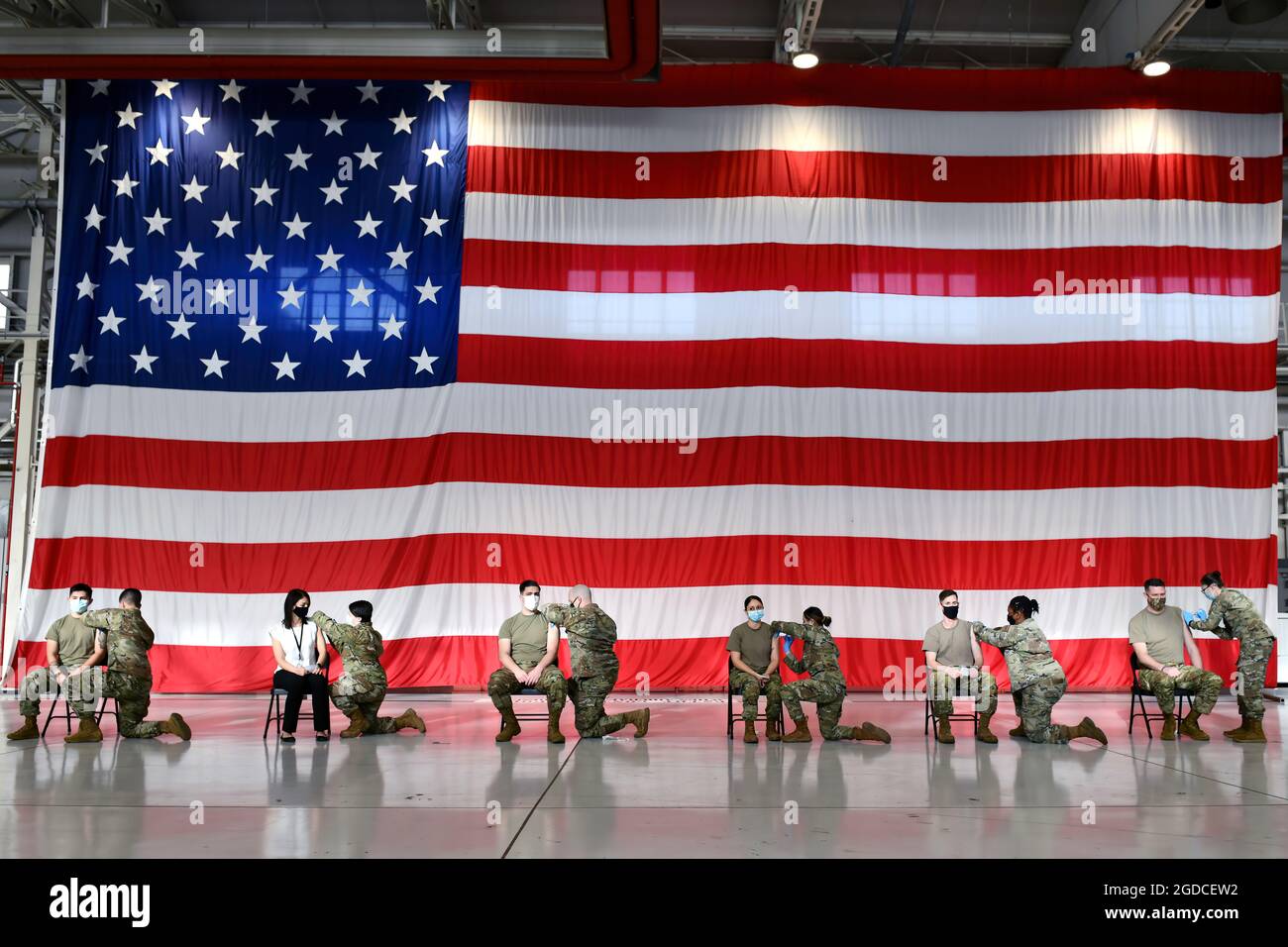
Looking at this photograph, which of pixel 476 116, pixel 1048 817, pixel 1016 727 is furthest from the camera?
pixel 476 116

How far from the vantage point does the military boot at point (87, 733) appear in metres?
7.88

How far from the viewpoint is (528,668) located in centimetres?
860

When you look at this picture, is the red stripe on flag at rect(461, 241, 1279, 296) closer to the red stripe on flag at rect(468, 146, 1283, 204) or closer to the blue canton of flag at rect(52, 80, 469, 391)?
the red stripe on flag at rect(468, 146, 1283, 204)

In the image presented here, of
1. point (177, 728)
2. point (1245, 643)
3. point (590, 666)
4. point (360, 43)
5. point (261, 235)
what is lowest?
point (177, 728)

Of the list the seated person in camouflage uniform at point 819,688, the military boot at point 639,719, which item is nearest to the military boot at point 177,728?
the military boot at point 639,719

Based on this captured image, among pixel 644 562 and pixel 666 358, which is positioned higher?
pixel 666 358

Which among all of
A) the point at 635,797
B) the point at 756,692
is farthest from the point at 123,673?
the point at 756,692

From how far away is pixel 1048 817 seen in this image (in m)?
5.02

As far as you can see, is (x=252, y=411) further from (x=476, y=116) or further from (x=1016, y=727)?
(x=1016, y=727)

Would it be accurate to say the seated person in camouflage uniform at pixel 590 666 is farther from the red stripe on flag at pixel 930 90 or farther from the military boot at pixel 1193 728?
the red stripe on flag at pixel 930 90

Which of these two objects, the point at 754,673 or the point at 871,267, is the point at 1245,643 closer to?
the point at 754,673

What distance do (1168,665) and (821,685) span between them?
3064 millimetres
